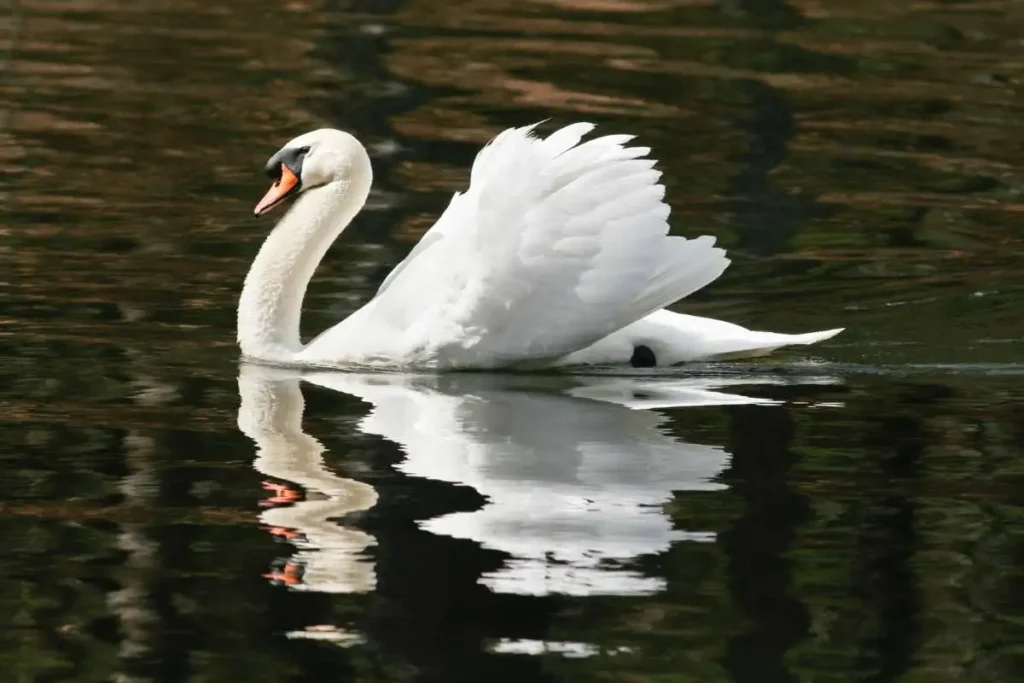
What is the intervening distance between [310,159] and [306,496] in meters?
3.18

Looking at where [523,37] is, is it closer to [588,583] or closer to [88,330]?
[88,330]

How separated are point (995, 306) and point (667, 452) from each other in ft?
11.9

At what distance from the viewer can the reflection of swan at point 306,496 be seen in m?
6.58

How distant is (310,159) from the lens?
1040 cm

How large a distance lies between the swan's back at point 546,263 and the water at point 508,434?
21 centimetres

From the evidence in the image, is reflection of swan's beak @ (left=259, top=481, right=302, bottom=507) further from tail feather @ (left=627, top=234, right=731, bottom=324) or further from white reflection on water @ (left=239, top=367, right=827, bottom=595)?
tail feather @ (left=627, top=234, right=731, bottom=324)

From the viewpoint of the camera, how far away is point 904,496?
7531mm

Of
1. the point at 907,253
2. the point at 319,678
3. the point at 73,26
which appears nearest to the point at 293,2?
the point at 73,26

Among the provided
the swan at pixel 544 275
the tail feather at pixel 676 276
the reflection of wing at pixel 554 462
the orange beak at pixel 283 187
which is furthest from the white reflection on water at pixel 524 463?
the orange beak at pixel 283 187

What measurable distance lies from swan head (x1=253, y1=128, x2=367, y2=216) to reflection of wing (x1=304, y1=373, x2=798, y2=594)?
956 mm

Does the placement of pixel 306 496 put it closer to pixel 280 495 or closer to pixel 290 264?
pixel 280 495

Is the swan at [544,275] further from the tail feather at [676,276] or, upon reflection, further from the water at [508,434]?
the water at [508,434]

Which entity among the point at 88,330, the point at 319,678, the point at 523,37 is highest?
the point at 523,37

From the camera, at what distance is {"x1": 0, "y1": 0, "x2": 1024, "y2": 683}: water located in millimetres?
6074
